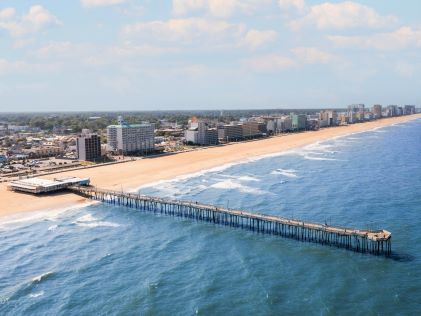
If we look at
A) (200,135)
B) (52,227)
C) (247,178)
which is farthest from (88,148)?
(52,227)

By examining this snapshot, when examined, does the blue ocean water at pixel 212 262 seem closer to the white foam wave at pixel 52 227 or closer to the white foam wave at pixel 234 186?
the white foam wave at pixel 52 227

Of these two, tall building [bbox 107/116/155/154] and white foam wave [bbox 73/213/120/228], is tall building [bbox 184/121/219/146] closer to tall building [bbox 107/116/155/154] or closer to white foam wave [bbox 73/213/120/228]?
tall building [bbox 107/116/155/154]

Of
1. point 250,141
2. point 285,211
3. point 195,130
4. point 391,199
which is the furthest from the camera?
point 250,141

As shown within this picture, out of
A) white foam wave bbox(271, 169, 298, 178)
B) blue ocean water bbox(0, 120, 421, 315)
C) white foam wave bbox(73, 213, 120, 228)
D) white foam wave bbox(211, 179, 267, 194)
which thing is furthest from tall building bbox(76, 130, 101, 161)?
white foam wave bbox(73, 213, 120, 228)

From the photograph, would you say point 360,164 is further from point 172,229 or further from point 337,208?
point 172,229

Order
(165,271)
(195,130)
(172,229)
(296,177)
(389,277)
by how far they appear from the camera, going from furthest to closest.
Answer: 1. (195,130)
2. (296,177)
3. (172,229)
4. (165,271)
5. (389,277)

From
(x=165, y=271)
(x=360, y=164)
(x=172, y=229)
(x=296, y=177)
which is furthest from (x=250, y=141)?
(x=165, y=271)
